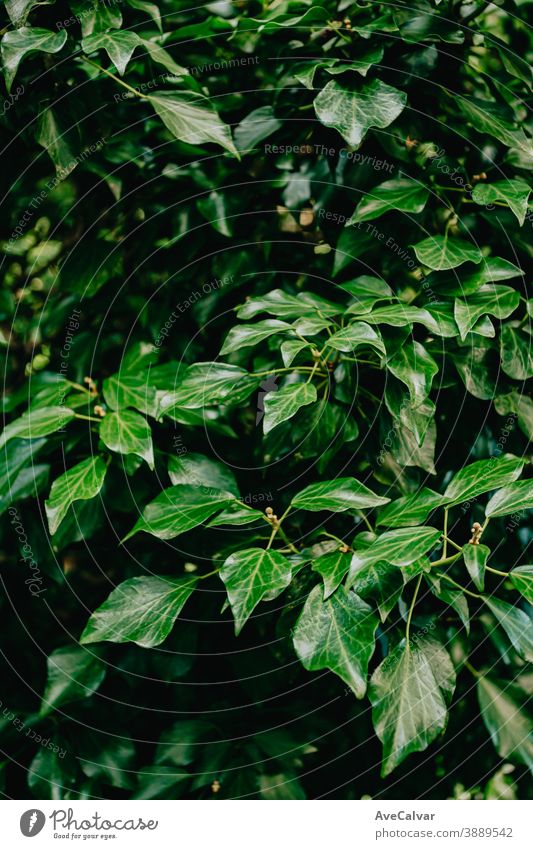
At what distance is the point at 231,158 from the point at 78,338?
0.32m

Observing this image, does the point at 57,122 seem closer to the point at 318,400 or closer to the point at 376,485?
the point at 318,400

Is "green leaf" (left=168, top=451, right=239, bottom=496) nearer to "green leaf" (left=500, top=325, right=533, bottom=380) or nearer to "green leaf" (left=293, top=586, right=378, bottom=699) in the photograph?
"green leaf" (left=293, top=586, right=378, bottom=699)

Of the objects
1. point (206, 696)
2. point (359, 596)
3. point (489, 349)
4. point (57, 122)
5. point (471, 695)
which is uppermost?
point (57, 122)

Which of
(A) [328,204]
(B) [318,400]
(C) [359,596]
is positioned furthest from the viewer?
(A) [328,204]

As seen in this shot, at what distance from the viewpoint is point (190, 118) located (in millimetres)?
915

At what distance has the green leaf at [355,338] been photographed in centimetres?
75

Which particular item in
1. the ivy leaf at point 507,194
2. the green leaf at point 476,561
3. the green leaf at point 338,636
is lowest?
the green leaf at point 338,636

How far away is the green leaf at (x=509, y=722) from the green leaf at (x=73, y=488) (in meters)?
0.54

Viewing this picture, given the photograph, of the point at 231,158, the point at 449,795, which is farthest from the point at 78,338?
the point at 449,795

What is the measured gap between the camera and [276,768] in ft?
3.11

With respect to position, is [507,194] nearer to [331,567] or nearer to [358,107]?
[358,107]

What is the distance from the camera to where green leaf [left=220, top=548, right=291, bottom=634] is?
719mm

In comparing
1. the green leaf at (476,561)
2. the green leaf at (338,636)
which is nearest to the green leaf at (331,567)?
the green leaf at (338,636)

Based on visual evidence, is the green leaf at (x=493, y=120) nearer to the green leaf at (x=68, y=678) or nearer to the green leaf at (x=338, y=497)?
the green leaf at (x=338, y=497)
